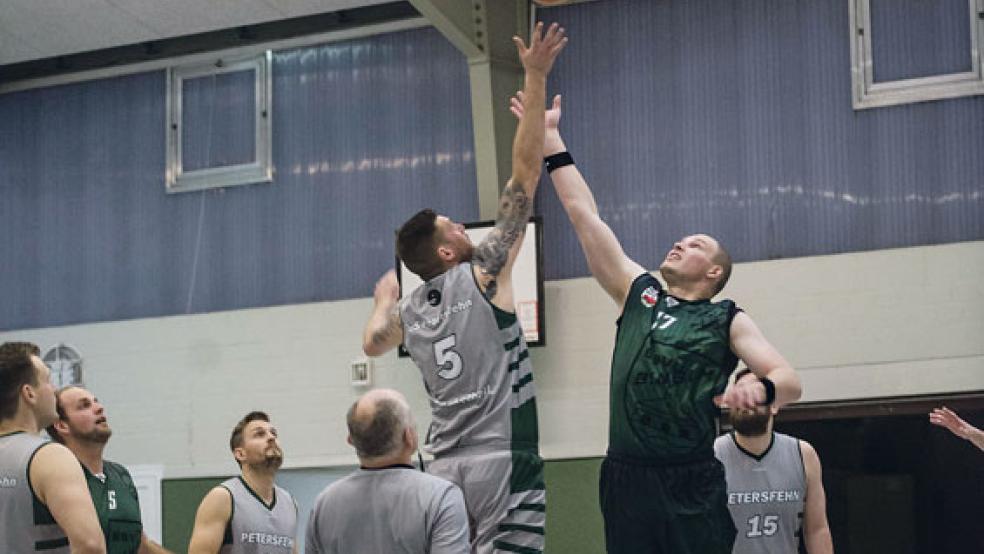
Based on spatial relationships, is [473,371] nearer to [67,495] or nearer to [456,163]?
[67,495]

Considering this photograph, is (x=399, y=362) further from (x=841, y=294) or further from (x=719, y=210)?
(x=841, y=294)

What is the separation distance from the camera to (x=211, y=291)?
15.7 meters

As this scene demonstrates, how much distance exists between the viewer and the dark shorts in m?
6.36

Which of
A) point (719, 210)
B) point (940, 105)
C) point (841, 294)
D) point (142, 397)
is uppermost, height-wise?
point (940, 105)

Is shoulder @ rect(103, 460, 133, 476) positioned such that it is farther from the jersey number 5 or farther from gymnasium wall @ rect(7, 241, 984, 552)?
gymnasium wall @ rect(7, 241, 984, 552)

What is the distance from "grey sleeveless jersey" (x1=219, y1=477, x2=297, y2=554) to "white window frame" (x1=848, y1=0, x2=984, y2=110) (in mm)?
7025

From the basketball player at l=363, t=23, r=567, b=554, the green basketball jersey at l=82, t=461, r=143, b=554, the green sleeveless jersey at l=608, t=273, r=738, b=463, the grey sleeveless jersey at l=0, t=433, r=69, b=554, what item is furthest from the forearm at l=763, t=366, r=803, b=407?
the green basketball jersey at l=82, t=461, r=143, b=554

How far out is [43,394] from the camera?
22.2 feet

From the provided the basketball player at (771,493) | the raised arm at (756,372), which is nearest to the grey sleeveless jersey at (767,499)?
the basketball player at (771,493)

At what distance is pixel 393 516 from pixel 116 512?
3.12 metres

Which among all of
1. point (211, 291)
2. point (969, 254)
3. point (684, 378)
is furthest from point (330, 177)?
point (684, 378)

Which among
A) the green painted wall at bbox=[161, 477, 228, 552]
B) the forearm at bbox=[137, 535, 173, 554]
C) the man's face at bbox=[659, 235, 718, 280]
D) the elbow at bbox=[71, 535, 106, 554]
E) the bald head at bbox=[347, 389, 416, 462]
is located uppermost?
the man's face at bbox=[659, 235, 718, 280]

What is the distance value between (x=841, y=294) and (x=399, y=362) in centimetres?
450

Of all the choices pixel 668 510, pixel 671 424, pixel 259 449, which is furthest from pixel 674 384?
pixel 259 449
